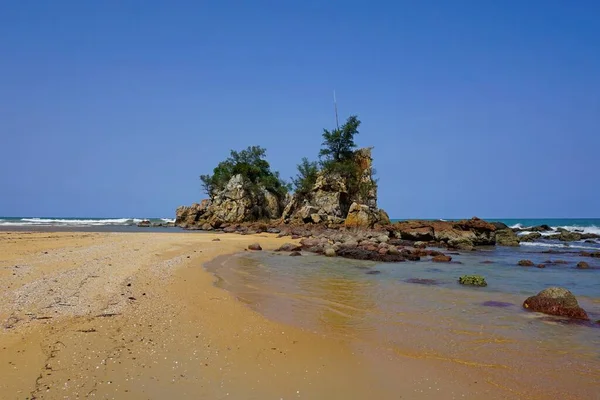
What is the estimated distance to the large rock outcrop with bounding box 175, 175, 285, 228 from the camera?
52312mm

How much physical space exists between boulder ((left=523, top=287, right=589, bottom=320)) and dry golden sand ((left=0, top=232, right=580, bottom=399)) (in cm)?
459

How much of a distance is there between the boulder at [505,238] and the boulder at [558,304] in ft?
83.3

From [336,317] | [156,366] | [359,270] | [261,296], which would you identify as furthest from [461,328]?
[359,270]

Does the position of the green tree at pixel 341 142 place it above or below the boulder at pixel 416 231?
above

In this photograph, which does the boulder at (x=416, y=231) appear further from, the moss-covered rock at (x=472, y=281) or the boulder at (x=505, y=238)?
the moss-covered rock at (x=472, y=281)

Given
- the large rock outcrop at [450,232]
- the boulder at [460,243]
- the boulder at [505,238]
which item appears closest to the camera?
the boulder at [460,243]

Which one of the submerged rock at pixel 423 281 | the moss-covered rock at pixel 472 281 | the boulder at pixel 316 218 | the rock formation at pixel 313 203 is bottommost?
the submerged rock at pixel 423 281

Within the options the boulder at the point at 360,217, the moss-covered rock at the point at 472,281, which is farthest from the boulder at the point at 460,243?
the moss-covered rock at the point at 472,281

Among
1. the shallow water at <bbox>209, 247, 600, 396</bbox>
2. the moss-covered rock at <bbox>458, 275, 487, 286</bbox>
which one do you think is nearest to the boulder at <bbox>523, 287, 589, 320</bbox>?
the shallow water at <bbox>209, 247, 600, 396</bbox>

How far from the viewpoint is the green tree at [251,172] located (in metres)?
57.1

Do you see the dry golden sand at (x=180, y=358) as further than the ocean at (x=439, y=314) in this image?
No

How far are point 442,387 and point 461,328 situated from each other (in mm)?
2992

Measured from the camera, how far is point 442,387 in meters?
4.47

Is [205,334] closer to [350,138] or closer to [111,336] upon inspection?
[111,336]
